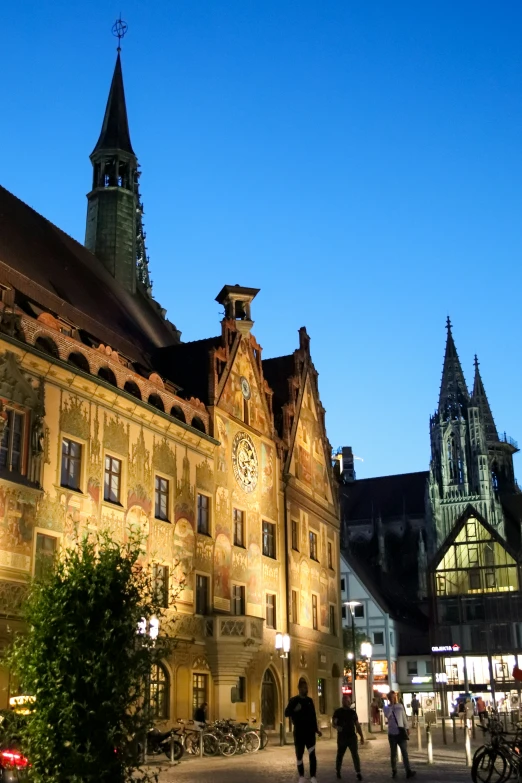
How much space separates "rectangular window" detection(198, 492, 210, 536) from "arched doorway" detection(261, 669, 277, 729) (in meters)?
6.80

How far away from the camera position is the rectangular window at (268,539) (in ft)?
127

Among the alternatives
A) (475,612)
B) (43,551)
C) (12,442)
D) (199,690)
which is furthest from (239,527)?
(475,612)

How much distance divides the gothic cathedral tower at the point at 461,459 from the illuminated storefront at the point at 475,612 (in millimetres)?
44060

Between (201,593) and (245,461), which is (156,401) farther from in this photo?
(201,593)

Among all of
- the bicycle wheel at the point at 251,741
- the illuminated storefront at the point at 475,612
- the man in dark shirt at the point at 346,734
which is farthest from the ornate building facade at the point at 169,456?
the illuminated storefront at the point at 475,612

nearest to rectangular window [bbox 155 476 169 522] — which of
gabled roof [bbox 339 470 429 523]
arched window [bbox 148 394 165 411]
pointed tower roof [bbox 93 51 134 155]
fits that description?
arched window [bbox 148 394 165 411]

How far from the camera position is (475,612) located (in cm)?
7075

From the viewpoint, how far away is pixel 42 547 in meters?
25.7

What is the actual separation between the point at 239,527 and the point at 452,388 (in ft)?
323

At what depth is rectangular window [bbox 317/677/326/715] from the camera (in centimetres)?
4209

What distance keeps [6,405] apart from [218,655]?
41.0 ft

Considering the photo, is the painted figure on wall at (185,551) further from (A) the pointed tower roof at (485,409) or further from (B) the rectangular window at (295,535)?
(A) the pointed tower roof at (485,409)

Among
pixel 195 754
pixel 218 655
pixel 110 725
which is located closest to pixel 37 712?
pixel 110 725

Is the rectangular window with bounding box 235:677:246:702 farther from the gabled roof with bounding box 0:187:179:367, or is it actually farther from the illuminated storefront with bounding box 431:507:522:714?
the illuminated storefront with bounding box 431:507:522:714
